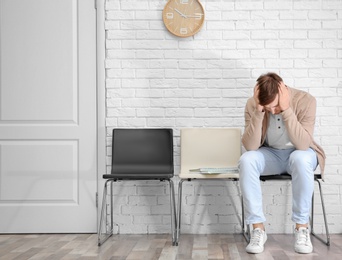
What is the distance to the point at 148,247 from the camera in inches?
132

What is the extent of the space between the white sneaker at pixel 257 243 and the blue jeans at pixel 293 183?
7 centimetres

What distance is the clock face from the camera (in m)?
3.95

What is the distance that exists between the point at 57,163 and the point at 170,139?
2.75 ft

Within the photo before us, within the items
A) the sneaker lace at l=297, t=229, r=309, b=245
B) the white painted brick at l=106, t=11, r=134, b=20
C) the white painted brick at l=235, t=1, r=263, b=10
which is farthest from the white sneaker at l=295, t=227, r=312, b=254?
the white painted brick at l=106, t=11, r=134, b=20

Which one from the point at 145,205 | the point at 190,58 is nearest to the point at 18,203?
the point at 145,205

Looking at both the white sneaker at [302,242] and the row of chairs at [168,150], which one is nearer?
the white sneaker at [302,242]

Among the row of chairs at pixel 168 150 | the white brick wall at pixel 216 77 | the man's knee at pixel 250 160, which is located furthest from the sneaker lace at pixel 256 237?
the white brick wall at pixel 216 77

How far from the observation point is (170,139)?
12.6 feet

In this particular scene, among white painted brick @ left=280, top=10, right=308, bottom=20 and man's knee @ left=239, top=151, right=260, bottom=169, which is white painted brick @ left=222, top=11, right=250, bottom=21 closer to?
white painted brick @ left=280, top=10, right=308, bottom=20

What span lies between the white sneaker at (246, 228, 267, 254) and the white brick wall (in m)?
0.76

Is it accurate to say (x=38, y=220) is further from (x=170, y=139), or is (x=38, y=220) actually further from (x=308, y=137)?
(x=308, y=137)

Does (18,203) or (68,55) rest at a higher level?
(68,55)

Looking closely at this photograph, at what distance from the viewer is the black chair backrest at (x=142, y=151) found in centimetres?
382

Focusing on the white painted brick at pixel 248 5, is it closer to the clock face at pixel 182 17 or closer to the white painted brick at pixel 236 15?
the white painted brick at pixel 236 15
